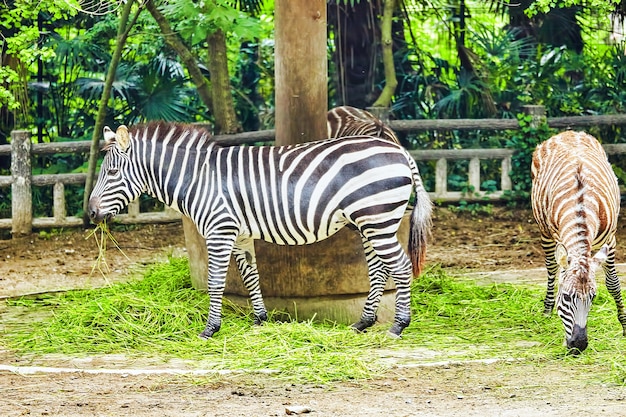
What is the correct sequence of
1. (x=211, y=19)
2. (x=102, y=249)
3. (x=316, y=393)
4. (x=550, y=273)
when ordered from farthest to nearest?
(x=211, y=19), (x=102, y=249), (x=550, y=273), (x=316, y=393)

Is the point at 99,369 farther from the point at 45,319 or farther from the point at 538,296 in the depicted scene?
the point at 538,296

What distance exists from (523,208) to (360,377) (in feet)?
24.5

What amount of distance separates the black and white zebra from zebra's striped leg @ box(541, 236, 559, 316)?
1135 millimetres

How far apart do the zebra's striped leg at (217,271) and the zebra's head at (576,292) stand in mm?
2463

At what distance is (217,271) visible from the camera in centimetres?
741

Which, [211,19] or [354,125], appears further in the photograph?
[211,19]

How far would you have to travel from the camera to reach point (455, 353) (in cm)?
682

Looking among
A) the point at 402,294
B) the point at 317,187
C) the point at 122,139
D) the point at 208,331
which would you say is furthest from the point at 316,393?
the point at 122,139

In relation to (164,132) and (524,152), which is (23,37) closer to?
(164,132)

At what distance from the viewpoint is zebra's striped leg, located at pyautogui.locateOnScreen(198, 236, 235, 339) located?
291 inches

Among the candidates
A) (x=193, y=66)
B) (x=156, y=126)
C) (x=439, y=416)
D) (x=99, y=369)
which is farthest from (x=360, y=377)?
(x=193, y=66)

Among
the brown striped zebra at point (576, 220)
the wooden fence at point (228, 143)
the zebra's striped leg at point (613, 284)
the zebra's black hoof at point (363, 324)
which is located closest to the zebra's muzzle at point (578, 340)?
the brown striped zebra at point (576, 220)

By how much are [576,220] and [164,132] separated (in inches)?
129

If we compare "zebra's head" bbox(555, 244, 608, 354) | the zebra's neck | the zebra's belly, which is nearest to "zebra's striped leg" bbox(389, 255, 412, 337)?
the zebra's belly
